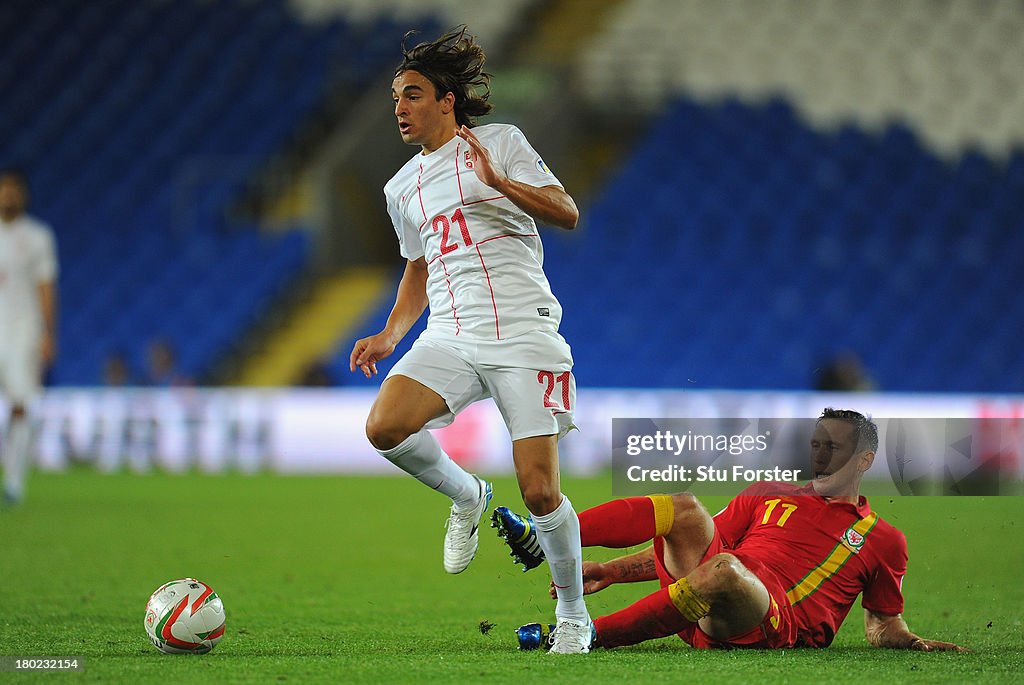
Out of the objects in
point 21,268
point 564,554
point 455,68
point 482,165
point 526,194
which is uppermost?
point 455,68

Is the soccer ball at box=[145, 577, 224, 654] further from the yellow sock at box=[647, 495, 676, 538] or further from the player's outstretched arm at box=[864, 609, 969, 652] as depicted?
the player's outstretched arm at box=[864, 609, 969, 652]

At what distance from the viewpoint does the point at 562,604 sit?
175 inches

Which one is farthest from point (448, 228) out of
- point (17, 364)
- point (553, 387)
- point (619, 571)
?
point (17, 364)

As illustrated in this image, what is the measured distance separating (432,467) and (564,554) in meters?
0.68

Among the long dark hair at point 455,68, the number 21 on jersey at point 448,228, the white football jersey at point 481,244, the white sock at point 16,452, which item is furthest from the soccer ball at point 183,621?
the white sock at point 16,452

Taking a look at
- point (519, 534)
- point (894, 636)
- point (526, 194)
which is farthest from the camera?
point (519, 534)

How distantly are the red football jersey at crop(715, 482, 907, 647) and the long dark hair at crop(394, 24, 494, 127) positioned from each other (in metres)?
1.85

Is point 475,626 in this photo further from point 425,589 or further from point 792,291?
point 792,291

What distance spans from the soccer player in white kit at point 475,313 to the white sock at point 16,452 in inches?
207

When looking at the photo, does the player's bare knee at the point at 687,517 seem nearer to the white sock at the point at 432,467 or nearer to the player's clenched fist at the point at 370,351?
the white sock at the point at 432,467

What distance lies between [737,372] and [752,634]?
37.6 feet

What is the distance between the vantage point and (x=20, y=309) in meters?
9.62

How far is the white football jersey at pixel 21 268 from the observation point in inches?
377

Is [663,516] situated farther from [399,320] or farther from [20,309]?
[20,309]
